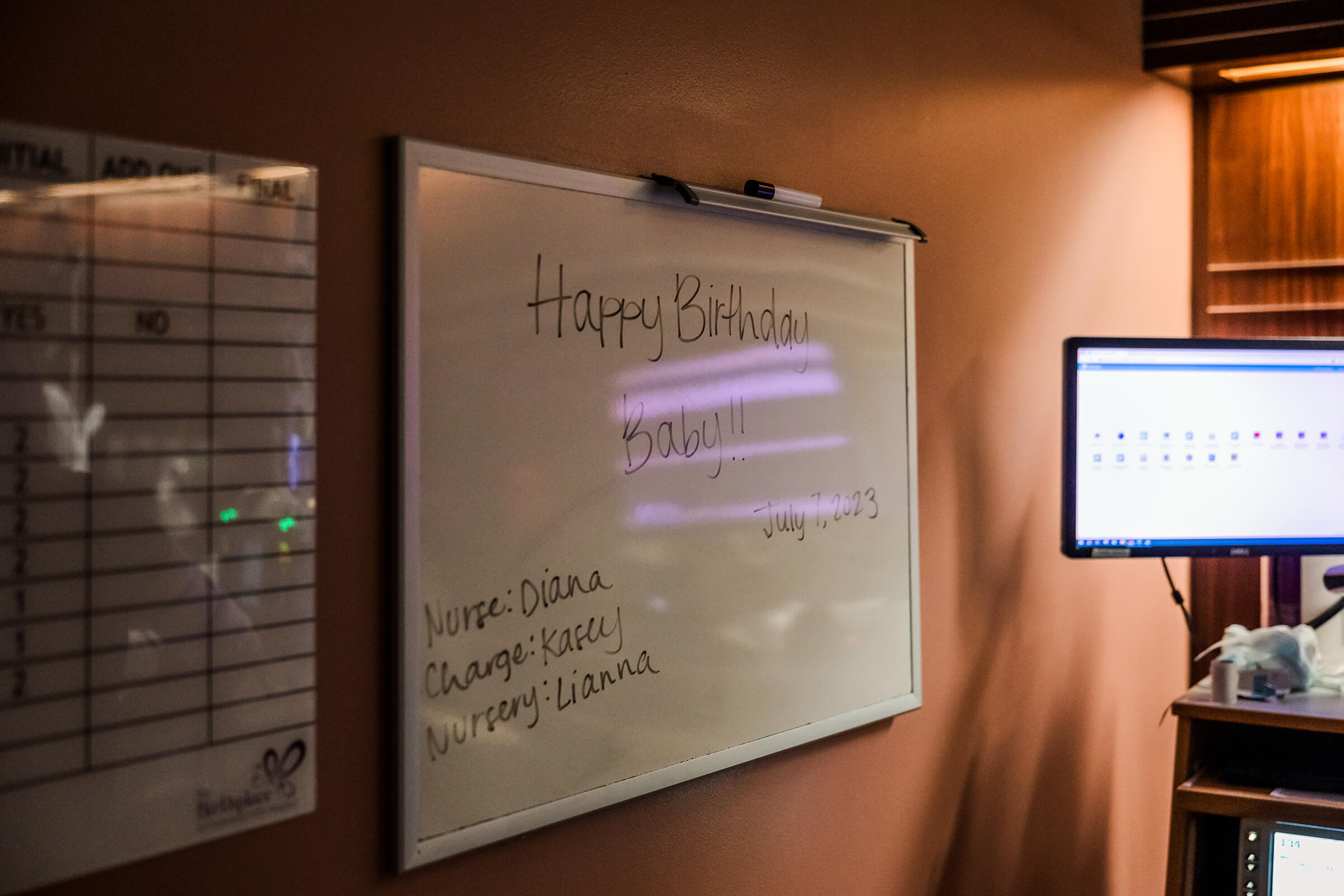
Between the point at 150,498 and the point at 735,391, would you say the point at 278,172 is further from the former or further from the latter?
the point at 735,391

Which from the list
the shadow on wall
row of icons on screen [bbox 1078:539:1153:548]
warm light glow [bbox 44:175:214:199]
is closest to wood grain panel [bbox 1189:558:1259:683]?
the shadow on wall

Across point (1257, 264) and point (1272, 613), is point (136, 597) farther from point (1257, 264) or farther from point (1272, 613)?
point (1257, 264)

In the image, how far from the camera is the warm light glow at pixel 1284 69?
8.36ft

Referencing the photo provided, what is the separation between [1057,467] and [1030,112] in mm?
795

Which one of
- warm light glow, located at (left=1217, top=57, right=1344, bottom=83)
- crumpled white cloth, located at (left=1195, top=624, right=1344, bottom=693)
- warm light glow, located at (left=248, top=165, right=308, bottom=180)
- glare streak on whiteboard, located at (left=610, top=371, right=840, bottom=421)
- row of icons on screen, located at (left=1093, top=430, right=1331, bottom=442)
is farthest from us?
warm light glow, located at (left=1217, top=57, right=1344, bottom=83)

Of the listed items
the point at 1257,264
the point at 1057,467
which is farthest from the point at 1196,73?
the point at 1057,467

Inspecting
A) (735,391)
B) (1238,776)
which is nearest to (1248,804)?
(1238,776)

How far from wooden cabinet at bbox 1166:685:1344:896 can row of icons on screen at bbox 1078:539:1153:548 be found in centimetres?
29

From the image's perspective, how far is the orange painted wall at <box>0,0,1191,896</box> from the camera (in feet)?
3.40

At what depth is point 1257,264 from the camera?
279 cm

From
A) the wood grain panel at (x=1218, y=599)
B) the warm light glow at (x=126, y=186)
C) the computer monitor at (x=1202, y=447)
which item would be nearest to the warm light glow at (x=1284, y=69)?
the computer monitor at (x=1202, y=447)

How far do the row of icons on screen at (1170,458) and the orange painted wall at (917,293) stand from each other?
210 mm

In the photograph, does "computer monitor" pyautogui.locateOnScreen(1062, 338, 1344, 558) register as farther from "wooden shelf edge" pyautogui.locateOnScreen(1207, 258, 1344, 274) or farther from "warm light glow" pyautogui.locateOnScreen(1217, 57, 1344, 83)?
"warm light glow" pyautogui.locateOnScreen(1217, 57, 1344, 83)

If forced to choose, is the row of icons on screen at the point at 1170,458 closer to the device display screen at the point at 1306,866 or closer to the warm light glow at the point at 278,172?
the device display screen at the point at 1306,866
